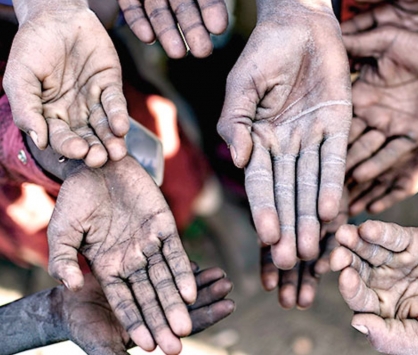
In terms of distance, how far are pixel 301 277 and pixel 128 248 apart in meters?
0.63

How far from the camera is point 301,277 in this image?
182 centimetres

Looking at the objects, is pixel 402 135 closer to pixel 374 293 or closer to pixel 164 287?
pixel 374 293

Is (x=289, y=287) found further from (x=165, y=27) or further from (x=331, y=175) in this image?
(x=165, y=27)

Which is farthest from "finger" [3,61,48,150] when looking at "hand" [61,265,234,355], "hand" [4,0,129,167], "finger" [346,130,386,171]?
"finger" [346,130,386,171]

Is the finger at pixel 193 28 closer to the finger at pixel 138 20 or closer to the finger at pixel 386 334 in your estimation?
the finger at pixel 138 20

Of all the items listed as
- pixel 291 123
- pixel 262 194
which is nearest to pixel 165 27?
pixel 291 123

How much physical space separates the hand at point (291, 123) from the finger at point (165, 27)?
0.61 feet

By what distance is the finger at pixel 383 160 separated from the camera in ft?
6.27

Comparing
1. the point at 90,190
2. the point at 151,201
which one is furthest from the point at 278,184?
the point at 90,190

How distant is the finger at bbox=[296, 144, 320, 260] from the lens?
134cm

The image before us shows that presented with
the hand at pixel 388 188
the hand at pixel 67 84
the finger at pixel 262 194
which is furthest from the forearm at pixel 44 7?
the hand at pixel 388 188

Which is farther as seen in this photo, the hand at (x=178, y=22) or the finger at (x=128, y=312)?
the hand at (x=178, y=22)

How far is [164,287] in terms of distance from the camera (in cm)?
137

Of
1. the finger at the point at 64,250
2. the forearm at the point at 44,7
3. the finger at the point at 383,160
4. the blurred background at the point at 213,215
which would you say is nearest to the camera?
the finger at the point at 64,250
